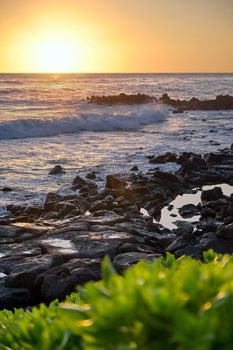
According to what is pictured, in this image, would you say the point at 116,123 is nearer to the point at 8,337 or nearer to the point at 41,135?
the point at 41,135

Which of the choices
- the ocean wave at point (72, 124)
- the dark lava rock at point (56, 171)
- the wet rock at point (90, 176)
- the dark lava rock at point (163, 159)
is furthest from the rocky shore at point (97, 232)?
the ocean wave at point (72, 124)

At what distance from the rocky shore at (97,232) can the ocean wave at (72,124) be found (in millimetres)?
15256

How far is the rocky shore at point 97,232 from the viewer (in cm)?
747

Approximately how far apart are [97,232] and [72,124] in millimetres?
24810

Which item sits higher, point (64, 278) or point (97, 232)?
point (64, 278)

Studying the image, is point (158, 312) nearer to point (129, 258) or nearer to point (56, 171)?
point (129, 258)

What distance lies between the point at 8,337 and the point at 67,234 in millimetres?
8380

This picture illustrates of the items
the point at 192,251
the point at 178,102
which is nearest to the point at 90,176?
the point at 192,251

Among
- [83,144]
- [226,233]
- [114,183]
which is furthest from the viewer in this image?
[83,144]

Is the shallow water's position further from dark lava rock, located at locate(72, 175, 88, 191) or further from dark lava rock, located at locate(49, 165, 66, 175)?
dark lava rock, located at locate(49, 165, 66, 175)

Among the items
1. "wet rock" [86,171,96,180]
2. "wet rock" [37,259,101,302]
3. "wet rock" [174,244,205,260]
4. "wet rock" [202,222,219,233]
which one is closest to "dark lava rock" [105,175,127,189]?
"wet rock" [86,171,96,180]

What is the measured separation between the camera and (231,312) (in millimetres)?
1252

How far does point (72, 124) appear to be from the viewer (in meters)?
34.5

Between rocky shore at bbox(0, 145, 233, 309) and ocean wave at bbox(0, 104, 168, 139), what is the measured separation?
1526 centimetres
